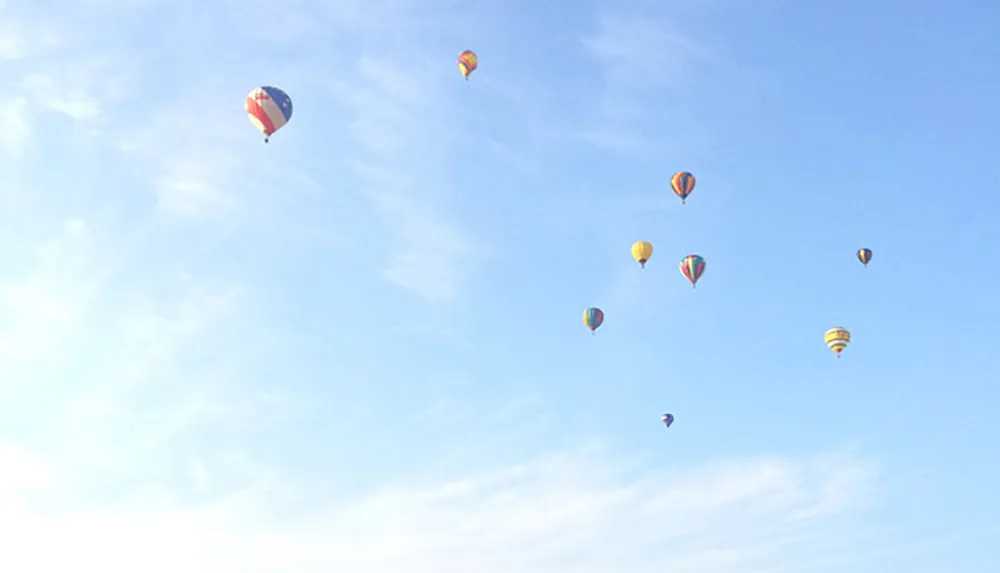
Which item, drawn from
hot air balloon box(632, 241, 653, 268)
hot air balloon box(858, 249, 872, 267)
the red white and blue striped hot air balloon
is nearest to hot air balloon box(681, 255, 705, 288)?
hot air balloon box(632, 241, 653, 268)

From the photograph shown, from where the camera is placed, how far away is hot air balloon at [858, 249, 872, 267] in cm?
13925

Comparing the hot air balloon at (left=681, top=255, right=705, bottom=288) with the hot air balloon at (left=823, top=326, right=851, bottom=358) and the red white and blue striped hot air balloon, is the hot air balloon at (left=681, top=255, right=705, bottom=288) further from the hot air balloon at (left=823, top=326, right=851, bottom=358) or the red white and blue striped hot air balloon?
the red white and blue striped hot air balloon

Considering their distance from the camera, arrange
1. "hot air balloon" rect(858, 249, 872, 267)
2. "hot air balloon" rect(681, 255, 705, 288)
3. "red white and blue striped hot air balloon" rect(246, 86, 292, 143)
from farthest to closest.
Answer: "hot air balloon" rect(858, 249, 872, 267) → "hot air balloon" rect(681, 255, 705, 288) → "red white and blue striped hot air balloon" rect(246, 86, 292, 143)

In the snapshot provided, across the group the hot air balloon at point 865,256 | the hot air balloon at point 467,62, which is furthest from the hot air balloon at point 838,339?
the hot air balloon at point 467,62

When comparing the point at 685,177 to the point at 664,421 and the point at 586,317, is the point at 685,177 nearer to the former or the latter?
the point at 586,317

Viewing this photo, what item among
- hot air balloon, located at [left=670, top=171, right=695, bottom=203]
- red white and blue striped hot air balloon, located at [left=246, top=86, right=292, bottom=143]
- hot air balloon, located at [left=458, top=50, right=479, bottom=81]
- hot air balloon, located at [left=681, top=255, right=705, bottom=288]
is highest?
hot air balloon, located at [left=458, top=50, right=479, bottom=81]

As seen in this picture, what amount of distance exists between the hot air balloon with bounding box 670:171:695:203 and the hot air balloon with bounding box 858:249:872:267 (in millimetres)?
33169

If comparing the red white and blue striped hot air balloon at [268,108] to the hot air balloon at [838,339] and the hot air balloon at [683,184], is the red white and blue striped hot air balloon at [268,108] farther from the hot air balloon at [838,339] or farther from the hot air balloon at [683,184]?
the hot air balloon at [838,339]

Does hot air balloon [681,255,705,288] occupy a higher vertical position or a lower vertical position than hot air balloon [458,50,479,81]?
lower

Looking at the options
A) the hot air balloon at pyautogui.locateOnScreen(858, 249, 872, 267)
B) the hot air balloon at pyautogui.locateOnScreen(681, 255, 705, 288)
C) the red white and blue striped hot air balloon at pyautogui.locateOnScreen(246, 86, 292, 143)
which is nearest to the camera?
the red white and blue striped hot air balloon at pyautogui.locateOnScreen(246, 86, 292, 143)

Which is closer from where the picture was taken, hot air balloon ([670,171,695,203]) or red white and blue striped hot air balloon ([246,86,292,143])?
red white and blue striped hot air balloon ([246,86,292,143])

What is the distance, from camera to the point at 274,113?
99000mm

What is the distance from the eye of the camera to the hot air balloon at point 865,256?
139 m

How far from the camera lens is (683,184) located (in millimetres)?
123750
